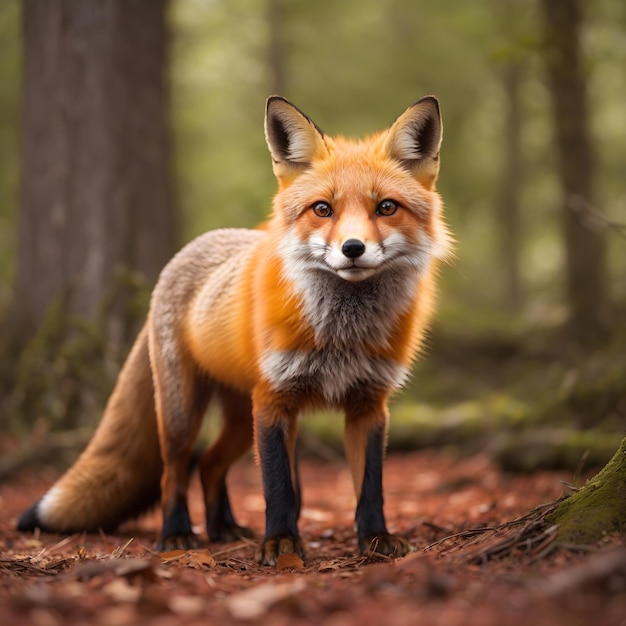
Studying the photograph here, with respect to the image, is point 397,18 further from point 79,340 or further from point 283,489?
point 283,489

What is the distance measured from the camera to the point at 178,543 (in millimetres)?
4074

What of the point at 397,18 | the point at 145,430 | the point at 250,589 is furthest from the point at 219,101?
the point at 250,589

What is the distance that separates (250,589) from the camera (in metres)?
2.55

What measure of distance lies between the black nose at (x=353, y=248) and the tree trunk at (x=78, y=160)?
12.9 feet

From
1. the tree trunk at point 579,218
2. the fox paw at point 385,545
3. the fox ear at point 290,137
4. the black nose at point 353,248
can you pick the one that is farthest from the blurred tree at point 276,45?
the fox paw at point 385,545

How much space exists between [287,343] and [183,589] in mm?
1397

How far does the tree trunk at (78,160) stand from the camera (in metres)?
6.68

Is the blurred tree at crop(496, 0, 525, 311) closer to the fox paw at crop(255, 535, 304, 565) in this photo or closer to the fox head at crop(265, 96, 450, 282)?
A: the fox head at crop(265, 96, 450, 282)

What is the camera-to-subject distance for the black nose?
10.4 ft

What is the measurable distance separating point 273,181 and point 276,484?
10.9 m

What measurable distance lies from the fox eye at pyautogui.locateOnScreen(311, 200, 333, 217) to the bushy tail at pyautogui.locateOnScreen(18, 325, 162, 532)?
5.89 ft

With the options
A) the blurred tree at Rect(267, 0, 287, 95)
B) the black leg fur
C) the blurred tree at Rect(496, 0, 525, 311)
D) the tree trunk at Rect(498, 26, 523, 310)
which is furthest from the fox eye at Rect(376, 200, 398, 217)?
the tree trunk at Rect(498, 26, 523, 310)

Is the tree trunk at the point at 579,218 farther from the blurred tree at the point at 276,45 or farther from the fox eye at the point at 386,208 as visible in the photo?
the fox eye at the point at 386,208

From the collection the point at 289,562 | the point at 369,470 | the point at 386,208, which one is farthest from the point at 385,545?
the point at 386,208
